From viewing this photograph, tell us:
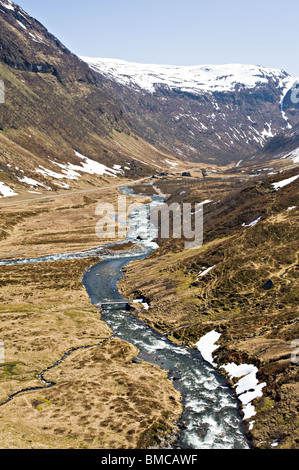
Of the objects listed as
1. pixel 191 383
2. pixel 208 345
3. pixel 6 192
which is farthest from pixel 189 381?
pixel 6 192

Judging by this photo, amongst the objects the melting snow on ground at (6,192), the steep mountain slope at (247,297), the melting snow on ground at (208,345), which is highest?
the melting snow on ground at (6,192)

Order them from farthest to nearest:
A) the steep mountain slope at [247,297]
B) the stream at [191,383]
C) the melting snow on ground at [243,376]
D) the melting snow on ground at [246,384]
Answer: the melting snow on ground at [243,376], the melting snow on ground at [246,384], the steep mountain slope at [247,297], the stream at [191,383]

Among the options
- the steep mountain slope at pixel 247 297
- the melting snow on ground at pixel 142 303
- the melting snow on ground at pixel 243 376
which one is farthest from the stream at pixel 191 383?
the melting snow on ground at pixel 142 303

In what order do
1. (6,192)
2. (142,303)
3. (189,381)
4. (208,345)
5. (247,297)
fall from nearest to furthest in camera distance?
(189,381) → (208,345) → (247,297) → (142,303) → (6,192)

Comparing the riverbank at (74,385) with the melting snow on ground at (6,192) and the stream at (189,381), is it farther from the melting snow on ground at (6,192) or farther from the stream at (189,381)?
the melting snow on ground at (6,192)

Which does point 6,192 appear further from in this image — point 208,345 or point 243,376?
point 243,376

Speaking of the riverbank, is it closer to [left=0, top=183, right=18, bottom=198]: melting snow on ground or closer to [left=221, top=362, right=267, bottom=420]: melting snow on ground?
[left=221, top=362, right=267, bottom=420]: melting snow on ground

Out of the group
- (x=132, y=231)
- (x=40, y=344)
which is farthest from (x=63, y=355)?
(x=132, y=231)

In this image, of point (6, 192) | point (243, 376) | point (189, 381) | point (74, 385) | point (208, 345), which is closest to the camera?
point (74, 385)
